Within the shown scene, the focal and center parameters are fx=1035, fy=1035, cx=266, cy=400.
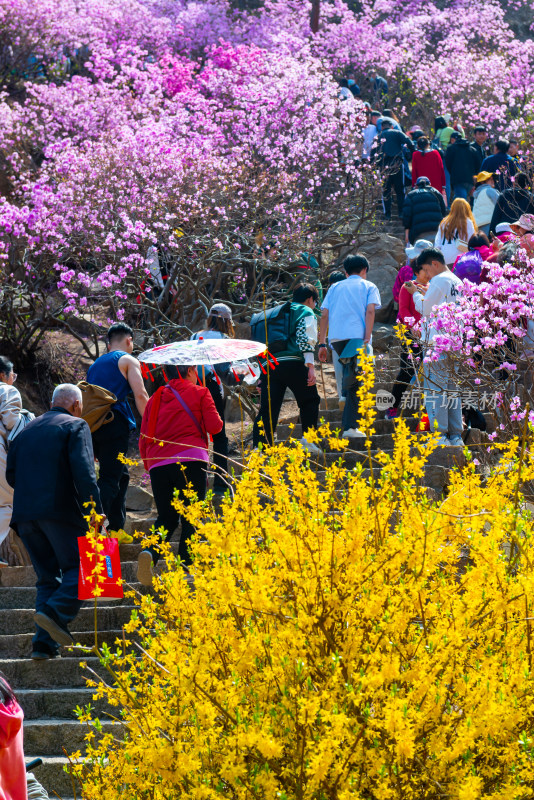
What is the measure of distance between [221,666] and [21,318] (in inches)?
420

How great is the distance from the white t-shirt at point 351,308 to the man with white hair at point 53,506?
2918 millimetres

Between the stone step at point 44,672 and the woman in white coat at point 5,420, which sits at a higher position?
the woman in white coat at point 5,420

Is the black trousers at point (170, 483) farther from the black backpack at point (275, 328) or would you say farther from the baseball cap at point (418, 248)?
the baseball cap at point (418, 248)

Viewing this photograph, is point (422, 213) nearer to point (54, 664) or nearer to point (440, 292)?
point (440, 292)

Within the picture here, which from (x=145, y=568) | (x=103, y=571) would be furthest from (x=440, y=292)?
(x=103, y=571)

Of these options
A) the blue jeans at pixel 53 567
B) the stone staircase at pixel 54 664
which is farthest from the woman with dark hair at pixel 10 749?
the blue jeans at pixel 53 567

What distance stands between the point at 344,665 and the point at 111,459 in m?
4.69

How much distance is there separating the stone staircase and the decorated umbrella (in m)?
0.79

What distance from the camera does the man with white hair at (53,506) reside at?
6027 mm

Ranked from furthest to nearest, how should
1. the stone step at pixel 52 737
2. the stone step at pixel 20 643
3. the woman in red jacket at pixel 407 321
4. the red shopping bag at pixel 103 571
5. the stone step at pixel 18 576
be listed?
the woman in red jacket at pixel 407 321
the stone step at pixel 18 576
the stone step at pixel 20 643
the red shopping bag at pixel 103 571
the stone step at pixel 52 737

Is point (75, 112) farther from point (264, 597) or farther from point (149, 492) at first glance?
point (264, 597)

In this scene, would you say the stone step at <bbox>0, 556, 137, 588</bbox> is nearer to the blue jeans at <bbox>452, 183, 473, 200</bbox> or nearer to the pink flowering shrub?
the pink flowering shrub

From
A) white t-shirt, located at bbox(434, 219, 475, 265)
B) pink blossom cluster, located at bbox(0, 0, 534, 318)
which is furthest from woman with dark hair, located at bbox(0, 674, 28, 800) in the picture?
white t-shirt, located at bbox(434, 219, 475, 265)

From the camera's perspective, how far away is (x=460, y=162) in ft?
51.9
